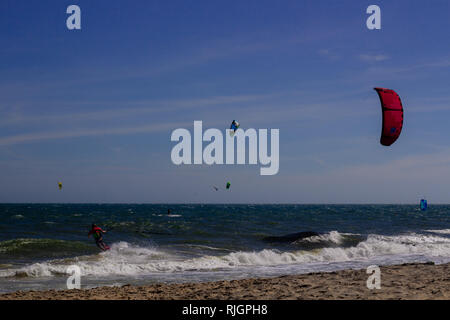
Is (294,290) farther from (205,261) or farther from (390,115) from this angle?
(205,261)

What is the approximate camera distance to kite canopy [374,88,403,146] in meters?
12.1

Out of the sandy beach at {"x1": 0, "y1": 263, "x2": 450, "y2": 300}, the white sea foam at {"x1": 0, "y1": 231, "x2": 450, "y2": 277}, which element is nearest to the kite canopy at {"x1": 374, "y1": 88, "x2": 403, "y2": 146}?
the sandy beach at {"x1": 0, "y1": 263, "x2": 450, "y2": 300}

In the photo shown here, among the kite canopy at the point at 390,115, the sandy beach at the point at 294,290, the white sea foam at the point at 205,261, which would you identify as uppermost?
the kite canopy at the point at 390,115

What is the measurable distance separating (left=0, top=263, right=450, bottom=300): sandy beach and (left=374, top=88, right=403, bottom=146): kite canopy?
3.60 m

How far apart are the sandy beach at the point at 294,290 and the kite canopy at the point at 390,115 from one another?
3.60m

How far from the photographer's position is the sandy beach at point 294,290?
30.2ft

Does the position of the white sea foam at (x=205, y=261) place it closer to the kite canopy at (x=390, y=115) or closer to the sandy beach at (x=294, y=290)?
the sandy beach at (x=294, y=290)

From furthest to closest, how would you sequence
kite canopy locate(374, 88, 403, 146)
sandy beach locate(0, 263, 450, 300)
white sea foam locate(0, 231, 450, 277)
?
white sea foam locate(0, 231, 450, 277) < kite canopy locate(374, 88, 403, 146) < sandy beach locate(0, 263, 450, 300)

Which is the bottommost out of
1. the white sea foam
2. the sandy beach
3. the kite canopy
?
the white sea foam

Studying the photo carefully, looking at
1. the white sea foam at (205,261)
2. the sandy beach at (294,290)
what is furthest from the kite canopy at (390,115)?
the white sea foam at (205,261)

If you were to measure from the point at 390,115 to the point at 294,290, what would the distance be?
5.25 m

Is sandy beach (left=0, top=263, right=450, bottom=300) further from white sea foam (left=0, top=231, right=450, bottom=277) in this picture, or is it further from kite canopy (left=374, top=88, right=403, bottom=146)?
white sea foam (left=0, top=231, right=450, bottom=277)
